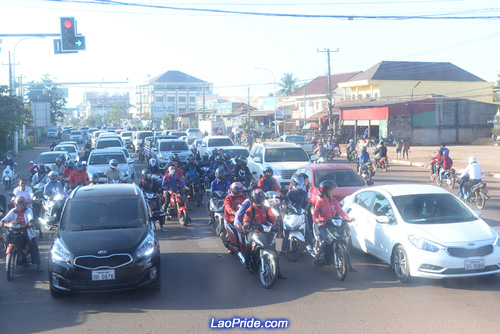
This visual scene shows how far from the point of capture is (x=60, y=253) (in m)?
7.96

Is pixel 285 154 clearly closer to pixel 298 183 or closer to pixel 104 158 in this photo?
pixel 104 158

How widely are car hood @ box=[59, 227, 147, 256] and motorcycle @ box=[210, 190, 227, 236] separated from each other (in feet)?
10.5

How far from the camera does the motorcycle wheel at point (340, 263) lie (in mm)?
8742

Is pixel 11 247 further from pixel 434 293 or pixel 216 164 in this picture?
pixel 216 164

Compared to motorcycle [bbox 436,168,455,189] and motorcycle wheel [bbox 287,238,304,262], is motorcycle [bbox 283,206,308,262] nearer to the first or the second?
motorcycle wheel [bbox 287,238,304,262]

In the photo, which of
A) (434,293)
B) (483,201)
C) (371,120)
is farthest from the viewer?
(371,120)

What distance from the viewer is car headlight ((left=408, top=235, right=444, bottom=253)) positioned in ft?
26.6

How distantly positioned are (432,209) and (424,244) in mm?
1193

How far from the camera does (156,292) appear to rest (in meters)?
8.40

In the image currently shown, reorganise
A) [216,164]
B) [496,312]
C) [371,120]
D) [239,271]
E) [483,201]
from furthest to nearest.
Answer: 1. [371,120]
2. [216,164]
3. [483,201]
4. [239,271]
5. [496,312]

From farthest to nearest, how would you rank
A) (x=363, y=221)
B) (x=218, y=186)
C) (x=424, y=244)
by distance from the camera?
(x=218, y=186)
(x=363, y=221)
(x=424, y=244)

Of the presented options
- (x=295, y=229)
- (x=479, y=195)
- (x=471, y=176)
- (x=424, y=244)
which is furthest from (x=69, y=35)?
(x=479, y=195)

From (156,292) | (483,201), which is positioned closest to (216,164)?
(483,201)

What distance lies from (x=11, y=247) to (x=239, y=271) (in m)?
3.90
